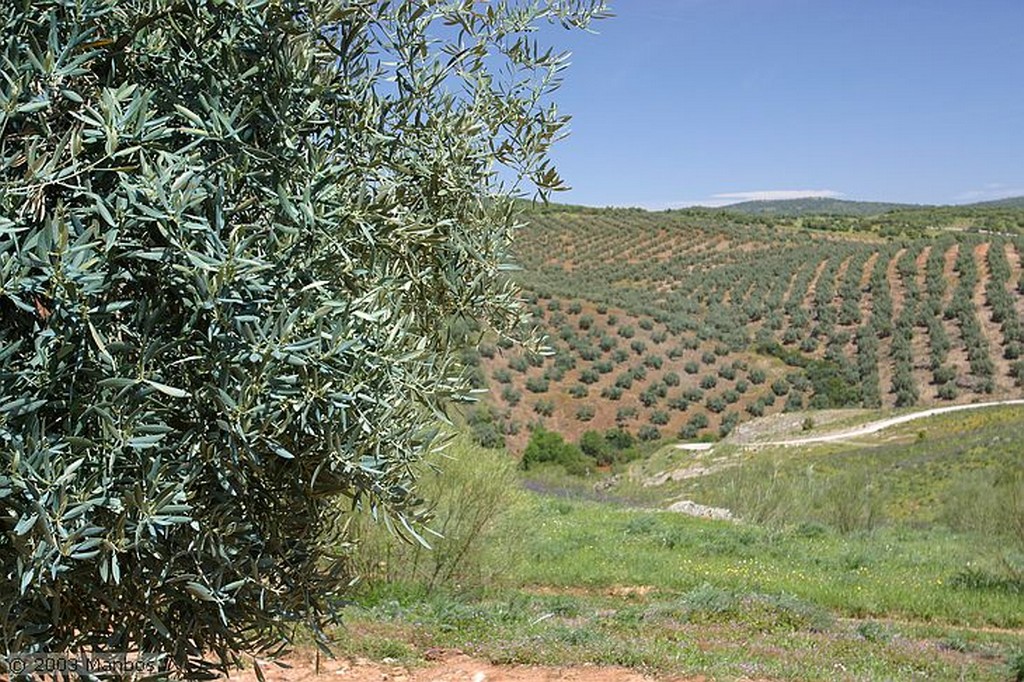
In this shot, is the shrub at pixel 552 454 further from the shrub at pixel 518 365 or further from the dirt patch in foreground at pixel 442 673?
the dirt patch in foreground at pixel 442 673

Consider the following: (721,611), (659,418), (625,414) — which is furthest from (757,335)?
(721,611)

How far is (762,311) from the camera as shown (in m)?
59.6

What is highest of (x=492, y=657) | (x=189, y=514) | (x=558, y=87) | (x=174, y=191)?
(x=558, y=87)

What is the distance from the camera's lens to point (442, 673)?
7730 millimetres

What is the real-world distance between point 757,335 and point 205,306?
56.0 meters

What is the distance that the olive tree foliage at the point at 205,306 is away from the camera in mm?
2533

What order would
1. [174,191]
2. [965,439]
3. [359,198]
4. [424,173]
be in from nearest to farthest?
[174,191]
[359,198]
[424,173]
[965,439]

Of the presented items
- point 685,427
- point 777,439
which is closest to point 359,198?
point 777,439

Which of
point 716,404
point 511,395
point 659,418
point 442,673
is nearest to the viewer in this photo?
point 442,673

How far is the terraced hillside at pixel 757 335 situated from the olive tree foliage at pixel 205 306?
3613cm

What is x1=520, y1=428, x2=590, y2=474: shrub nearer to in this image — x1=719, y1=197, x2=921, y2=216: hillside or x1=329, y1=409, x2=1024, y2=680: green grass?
x1=329, y1=409, x2=1024, y2=680: green grass

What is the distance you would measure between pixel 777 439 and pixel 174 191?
132 ft

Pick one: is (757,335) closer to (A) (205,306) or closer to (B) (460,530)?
(B) (460,530)

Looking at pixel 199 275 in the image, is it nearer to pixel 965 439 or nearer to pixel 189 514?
pixel 189 514
